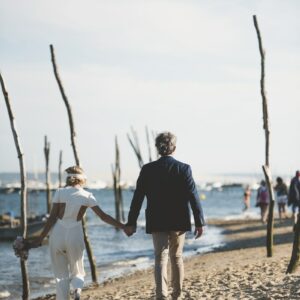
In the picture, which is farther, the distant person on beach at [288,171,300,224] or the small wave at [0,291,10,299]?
the distant person on beach at [288,171,300,224]

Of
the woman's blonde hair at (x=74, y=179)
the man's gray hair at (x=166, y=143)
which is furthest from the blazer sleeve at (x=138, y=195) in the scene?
the woman's blonde hair at (x=74, y=179)

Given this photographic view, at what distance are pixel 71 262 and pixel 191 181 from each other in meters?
1.59

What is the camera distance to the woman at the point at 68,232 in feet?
20.6

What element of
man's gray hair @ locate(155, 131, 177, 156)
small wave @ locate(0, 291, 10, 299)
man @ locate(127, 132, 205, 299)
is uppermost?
man's gray hair @ locate(155, 131, 177, 156)

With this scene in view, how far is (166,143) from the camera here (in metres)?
6.46

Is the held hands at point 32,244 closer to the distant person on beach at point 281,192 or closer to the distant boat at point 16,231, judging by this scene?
the distant person on beach at point 281,192

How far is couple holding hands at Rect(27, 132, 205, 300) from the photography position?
630 cm

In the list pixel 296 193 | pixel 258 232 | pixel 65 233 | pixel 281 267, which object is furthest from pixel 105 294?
pixel 258 232

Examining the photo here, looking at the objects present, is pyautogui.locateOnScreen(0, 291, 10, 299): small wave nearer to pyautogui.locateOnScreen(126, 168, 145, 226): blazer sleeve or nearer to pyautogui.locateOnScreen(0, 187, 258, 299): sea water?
pyautogui.locateOnScreen(0, 187, 258, 299): sea water

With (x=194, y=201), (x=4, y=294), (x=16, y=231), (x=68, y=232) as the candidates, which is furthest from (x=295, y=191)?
(x=16, y=231)

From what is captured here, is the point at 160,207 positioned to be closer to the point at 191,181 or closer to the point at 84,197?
the point at 191,181

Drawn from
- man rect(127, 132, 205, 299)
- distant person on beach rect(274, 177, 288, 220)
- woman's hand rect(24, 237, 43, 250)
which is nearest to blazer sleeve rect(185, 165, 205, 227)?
man rect(127, 132, 205, 299)

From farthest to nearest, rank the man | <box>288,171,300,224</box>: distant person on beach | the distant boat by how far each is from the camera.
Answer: the distant boat < <box>288,171,300,224</box>: distant person on beach < the man

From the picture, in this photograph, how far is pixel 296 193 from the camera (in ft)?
58.5
